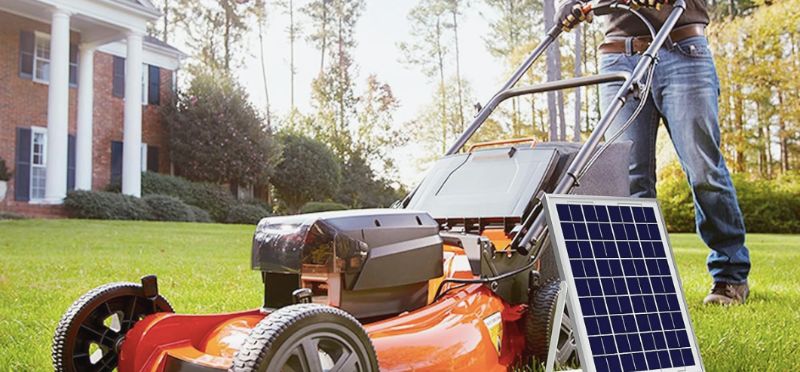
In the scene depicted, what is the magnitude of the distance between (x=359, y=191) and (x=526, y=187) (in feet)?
82.0

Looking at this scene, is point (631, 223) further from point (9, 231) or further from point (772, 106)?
point (772, 106)

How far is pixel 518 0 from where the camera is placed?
28.1 meters

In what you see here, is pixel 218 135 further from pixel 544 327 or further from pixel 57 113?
pixel 544 327

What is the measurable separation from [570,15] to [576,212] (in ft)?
5.33

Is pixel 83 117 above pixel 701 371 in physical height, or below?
above

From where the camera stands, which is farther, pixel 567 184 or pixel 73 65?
pixel 73 65

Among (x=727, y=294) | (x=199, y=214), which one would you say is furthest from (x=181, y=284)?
(x=199, y=214)

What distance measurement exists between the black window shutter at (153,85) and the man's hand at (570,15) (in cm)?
1836

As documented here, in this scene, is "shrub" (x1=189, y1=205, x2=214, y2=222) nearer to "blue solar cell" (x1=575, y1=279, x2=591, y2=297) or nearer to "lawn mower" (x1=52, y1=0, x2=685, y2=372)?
"lawn mower" (x1=52, y1=0, x2=685, y2=372)

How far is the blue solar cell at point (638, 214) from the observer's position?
2358 mm

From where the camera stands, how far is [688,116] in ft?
12.2

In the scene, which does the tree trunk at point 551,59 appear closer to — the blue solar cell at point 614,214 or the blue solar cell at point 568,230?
the blue solar cell at point 614,214

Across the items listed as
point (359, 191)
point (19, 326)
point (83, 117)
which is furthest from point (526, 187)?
point (359, 191)

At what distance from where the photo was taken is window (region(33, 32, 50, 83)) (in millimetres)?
17281
